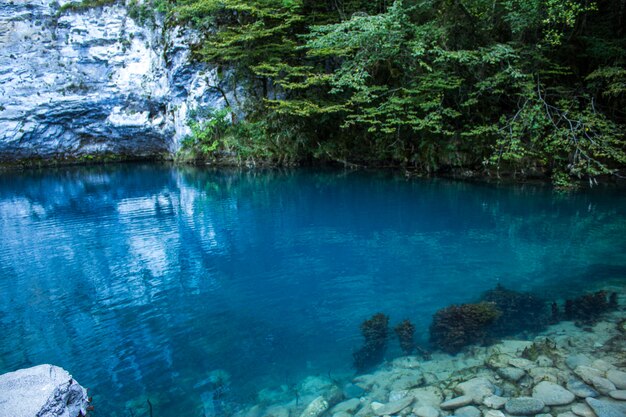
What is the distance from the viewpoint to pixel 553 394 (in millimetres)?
3943

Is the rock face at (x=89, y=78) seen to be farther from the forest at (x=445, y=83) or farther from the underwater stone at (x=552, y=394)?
the underwater stone at (x=552, y=394)

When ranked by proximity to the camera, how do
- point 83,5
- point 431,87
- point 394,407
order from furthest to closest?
point 83,5 → point 431,87 → point 394,407

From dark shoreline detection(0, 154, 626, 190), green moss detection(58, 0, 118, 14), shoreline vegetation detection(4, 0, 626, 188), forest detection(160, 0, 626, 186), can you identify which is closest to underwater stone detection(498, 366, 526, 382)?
shoreline vegetation detection(4, 0, 626, 188)

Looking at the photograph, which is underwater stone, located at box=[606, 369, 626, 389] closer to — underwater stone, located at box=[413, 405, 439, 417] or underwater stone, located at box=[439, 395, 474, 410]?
underwater stone, located at box=[439, 395, 474, 410]

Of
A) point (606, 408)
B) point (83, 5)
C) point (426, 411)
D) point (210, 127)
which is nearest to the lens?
point (606, 408)

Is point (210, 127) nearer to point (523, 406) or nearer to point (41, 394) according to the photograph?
point (41, 394)

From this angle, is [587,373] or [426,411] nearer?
[426,411]

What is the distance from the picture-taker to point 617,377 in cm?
407

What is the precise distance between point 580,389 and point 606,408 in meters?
0.38

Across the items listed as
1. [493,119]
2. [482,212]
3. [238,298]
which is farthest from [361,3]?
[238,298]

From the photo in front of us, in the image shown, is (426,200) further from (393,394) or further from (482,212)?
(393,394)

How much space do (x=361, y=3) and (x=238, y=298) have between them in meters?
16.1

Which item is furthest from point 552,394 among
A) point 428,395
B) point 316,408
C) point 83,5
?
point 83,5

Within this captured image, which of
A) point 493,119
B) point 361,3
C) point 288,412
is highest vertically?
point 361,3
